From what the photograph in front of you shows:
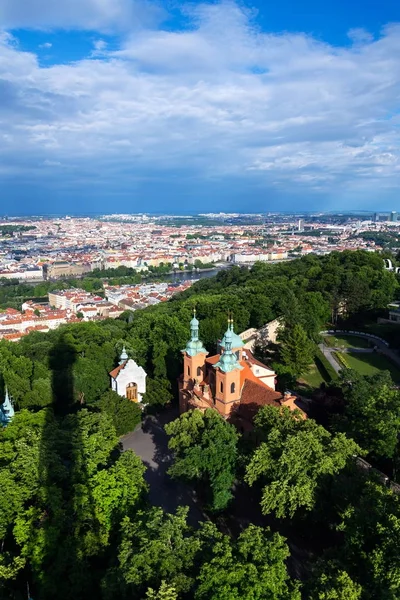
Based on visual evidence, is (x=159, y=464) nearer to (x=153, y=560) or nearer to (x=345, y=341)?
(x=153, y=560)

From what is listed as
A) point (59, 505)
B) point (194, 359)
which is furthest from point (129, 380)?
point (59, 505)

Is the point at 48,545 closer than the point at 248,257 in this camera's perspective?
Yes

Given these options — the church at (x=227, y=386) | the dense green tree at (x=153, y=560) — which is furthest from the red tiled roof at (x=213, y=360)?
the dense green tree at (x=153, y=560)

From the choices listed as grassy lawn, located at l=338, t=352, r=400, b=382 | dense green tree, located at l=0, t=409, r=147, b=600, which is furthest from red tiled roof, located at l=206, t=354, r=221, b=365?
grassy lawn, located at l=338, t=352, r=400, b=382

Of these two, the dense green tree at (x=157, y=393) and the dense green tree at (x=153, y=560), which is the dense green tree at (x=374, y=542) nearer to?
the dense green tree at (x=153, y=560)

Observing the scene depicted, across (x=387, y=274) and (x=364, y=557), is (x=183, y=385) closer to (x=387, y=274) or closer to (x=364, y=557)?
(x=364, y=557)

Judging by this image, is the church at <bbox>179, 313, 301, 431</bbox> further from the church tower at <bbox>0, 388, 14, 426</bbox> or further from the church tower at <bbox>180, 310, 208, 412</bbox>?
the church tower at <bbox>0, 388, 14, 426</bbox>

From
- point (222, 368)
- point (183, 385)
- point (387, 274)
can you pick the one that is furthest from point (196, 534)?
point (387, 274)
